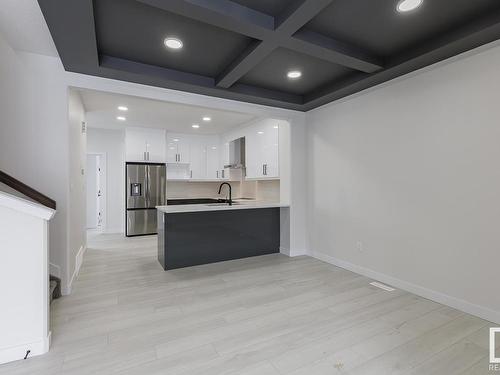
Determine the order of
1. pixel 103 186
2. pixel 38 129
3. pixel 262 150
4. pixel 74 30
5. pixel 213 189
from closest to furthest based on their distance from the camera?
pixel 74 30
pixel 38 129
pixel 262 150
pixel 103 186
pixel 213 189

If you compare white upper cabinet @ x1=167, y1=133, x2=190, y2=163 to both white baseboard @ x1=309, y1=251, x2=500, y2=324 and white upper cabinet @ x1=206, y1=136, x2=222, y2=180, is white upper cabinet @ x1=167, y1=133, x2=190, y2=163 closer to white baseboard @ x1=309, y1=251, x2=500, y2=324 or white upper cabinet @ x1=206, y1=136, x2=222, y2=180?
white upper cabinet @ x1=206, y1=136, x2=222, y2=180

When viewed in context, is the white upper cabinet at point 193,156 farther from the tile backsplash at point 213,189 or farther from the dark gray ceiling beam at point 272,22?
the dark gray ceiling beam at point 272,22

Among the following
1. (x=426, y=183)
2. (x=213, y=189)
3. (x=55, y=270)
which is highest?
(x=426, y=183)

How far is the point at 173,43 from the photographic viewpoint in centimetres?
242

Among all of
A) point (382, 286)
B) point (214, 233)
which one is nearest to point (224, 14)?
point (214, 233)

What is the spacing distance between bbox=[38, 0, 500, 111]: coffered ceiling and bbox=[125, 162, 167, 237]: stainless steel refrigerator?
3.35 metres

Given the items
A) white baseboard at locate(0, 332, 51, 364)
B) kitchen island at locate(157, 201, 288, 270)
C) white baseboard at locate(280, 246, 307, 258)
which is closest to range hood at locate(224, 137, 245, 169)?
kitchen island at locate(157, 201, 288, 270)

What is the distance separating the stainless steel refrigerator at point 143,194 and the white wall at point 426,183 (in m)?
4.18

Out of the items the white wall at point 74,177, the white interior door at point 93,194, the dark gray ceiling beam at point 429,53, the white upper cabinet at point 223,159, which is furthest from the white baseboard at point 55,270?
the white interior door at point 93,194

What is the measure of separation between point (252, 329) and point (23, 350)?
163cm

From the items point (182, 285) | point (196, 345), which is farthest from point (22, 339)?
point (182, 285)

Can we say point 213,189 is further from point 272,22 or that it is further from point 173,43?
point 272,22

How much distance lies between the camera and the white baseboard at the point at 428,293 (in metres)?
2.25

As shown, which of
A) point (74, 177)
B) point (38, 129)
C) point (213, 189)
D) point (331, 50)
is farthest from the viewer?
point (213, 189)
